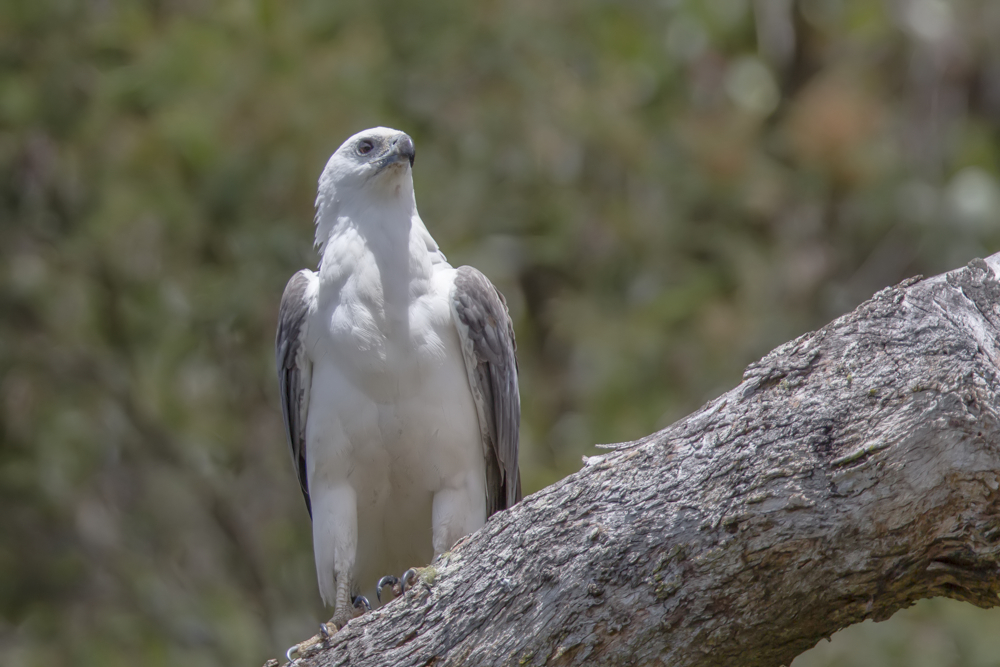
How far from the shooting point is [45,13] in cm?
888

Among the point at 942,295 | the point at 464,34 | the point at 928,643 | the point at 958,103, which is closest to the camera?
the point at 942,295

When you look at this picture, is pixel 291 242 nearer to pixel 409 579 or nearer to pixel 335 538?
pixel 335 538

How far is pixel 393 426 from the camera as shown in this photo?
4.65m

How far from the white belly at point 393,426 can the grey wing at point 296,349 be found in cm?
8

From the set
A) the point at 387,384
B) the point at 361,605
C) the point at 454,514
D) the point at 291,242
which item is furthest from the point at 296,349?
the point at 291,242

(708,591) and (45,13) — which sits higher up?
(45,13)

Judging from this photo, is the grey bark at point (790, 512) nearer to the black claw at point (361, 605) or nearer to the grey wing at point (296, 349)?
the black claw at point (361, 605)

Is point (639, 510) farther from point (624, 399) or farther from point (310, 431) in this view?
point (624, 399)

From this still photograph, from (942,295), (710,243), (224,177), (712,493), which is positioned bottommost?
(712,493)

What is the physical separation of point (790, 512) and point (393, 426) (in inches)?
82.6

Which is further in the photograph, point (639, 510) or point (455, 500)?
point (455, 500)

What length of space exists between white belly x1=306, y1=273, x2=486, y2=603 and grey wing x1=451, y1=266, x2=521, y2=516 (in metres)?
0.05

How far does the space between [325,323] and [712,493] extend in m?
2.16

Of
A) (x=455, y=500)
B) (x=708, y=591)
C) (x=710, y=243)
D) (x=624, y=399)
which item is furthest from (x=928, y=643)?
(x=708, y=591)
